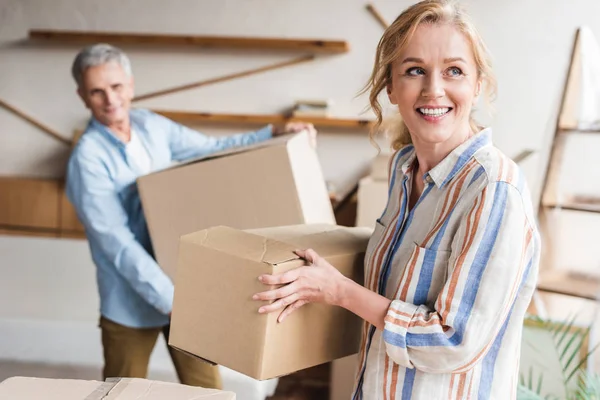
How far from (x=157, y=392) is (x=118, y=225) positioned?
1.00m

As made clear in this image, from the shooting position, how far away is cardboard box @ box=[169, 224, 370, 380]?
1.09m

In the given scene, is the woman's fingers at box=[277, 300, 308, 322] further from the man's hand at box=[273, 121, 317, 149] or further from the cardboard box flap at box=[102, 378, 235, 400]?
the man's hand at box=[273, 121, 317, 149]

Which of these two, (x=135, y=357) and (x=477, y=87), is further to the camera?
(x=135, y=357)

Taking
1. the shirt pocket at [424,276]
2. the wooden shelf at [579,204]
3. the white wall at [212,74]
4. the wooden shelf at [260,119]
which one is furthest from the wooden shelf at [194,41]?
the shirt pocket at [424,276]

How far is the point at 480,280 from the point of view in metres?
0.97

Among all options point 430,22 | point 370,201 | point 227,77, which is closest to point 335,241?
point 430,22

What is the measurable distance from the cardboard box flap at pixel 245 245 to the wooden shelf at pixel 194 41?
227 centimetres

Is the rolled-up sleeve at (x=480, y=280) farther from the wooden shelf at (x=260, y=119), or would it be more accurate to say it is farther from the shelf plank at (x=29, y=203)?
the shelf plank at (x=29, y=203)

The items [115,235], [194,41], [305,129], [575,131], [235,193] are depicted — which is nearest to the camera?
[235,193]

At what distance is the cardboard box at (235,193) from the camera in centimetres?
168

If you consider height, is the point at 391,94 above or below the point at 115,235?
above

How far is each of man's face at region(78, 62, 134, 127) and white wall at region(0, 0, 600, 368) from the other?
1473 mm

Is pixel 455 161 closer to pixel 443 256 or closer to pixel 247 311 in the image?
pixel 443 256

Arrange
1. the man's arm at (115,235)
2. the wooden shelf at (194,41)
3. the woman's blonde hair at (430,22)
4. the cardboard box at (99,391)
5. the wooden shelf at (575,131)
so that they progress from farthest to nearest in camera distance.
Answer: the wooden shelf at (194,41)
the wooden shelf at (575,131)
the man's arm at (115,235)
the woman's blonde hair at (430,22)
the cardboard box at (99,391)
